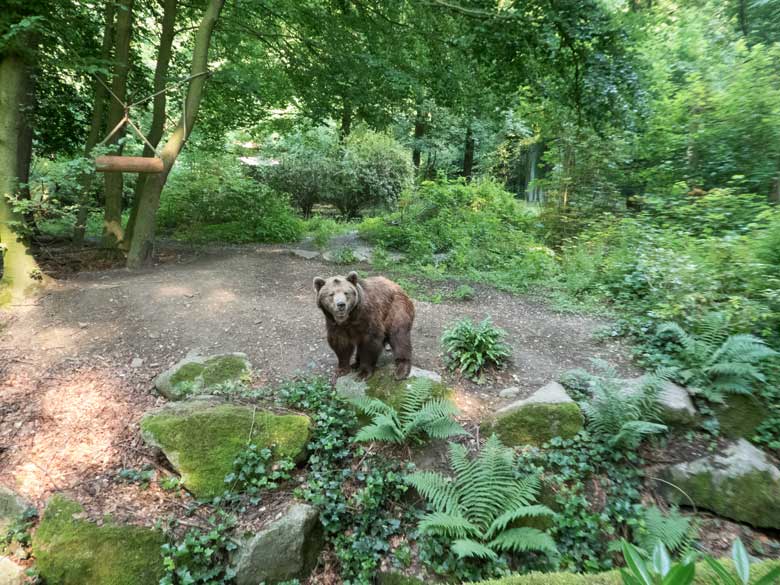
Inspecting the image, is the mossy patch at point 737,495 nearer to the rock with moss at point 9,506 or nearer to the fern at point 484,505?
the fern at point 484,505

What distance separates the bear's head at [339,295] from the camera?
468 cm

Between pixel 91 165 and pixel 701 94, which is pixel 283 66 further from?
pixel 701 94

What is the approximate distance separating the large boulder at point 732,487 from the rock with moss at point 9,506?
237 inches

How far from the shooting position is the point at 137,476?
4.36 metres

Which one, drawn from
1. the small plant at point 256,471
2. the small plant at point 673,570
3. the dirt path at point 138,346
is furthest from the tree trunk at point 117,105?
the small plant at point 673,570

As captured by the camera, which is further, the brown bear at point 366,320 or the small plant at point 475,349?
the small plant at point 475,349

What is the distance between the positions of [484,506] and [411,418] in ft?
3.56

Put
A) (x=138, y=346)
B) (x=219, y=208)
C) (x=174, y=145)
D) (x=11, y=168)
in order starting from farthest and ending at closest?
(x=219, y=208) → (x=174, y=145) → (x=11, y=168) → (x=138, y=346)

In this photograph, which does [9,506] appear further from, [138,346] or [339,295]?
[339,295]

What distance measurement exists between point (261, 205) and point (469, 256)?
692cm

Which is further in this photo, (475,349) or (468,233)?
(468,233)

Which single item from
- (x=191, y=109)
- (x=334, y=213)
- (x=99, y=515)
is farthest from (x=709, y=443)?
(x=334, y=213)

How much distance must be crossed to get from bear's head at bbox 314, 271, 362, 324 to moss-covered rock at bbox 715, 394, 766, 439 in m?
4.25

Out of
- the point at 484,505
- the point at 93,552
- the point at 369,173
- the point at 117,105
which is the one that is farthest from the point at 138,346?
the point at 369,173
